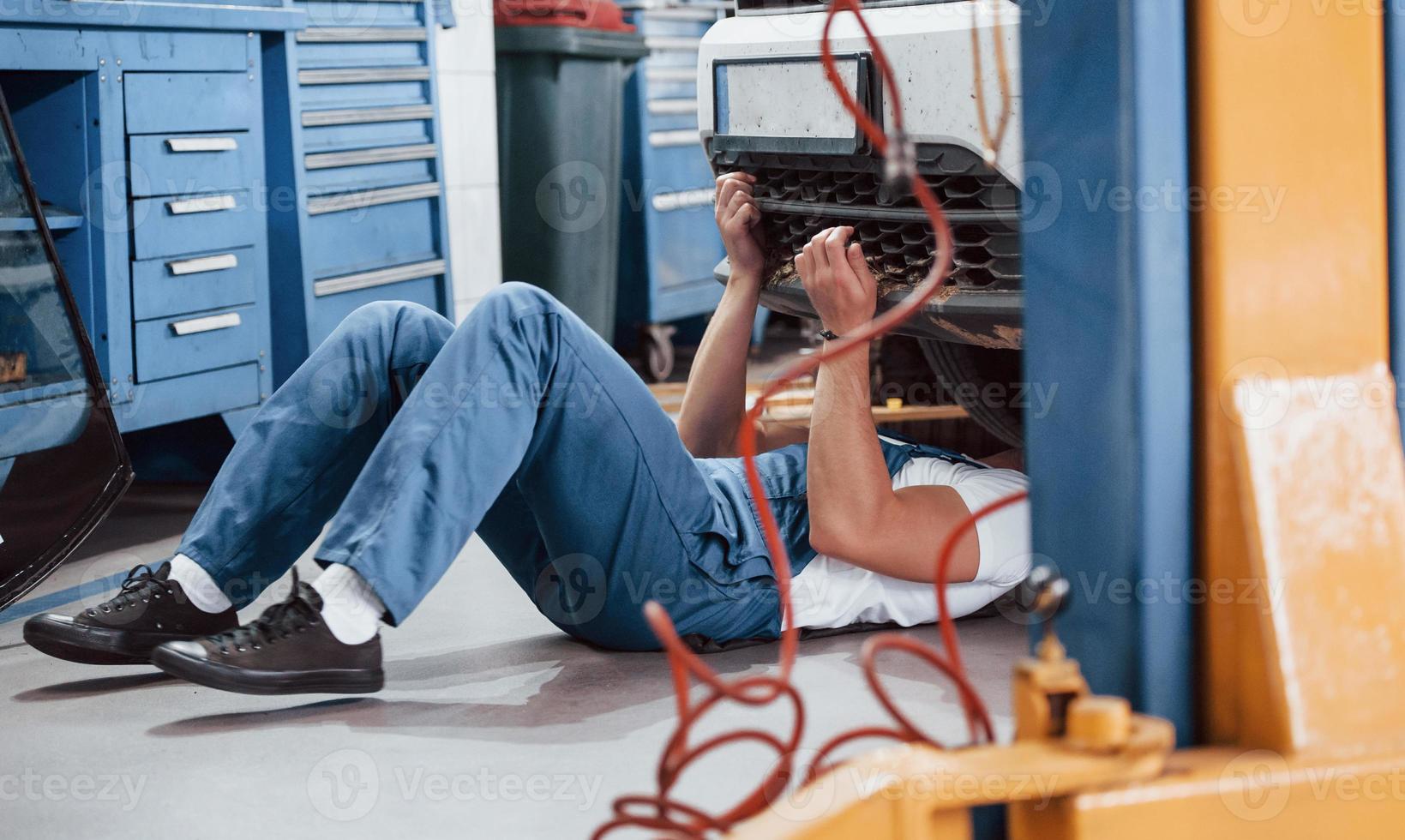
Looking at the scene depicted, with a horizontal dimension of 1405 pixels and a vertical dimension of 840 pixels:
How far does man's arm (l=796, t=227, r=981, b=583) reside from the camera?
1805 mm

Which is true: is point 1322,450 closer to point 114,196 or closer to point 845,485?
point 845,485

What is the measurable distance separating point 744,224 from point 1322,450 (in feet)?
4.22

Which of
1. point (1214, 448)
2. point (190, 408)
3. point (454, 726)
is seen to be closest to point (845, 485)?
point (454, 726)

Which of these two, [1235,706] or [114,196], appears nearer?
[1235,706]

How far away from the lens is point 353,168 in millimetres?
3699

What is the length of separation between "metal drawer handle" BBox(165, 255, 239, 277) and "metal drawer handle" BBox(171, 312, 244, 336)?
0.10 m

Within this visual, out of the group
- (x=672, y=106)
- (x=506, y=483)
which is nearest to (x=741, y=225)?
(x=506, y=483)

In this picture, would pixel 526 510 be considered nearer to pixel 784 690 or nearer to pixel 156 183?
pixel 784 690

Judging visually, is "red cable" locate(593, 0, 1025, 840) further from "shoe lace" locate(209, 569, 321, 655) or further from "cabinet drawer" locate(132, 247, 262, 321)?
"cabinet drawer" locate(132, 247, 262, 321)

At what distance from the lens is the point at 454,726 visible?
5.71 feet

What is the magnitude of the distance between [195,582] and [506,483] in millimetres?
461

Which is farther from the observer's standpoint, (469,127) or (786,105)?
(469,127)

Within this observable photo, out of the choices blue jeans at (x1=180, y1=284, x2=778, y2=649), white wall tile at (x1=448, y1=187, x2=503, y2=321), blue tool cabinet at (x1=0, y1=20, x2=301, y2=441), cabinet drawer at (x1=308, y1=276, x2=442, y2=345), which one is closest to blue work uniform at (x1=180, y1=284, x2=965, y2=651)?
blue jeans at (x1=180, y1=284, x2=778, y2=649)

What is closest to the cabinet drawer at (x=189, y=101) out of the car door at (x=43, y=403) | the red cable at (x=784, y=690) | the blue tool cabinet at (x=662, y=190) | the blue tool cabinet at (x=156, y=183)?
the blue tool cabinet at (x=156, y=183)
